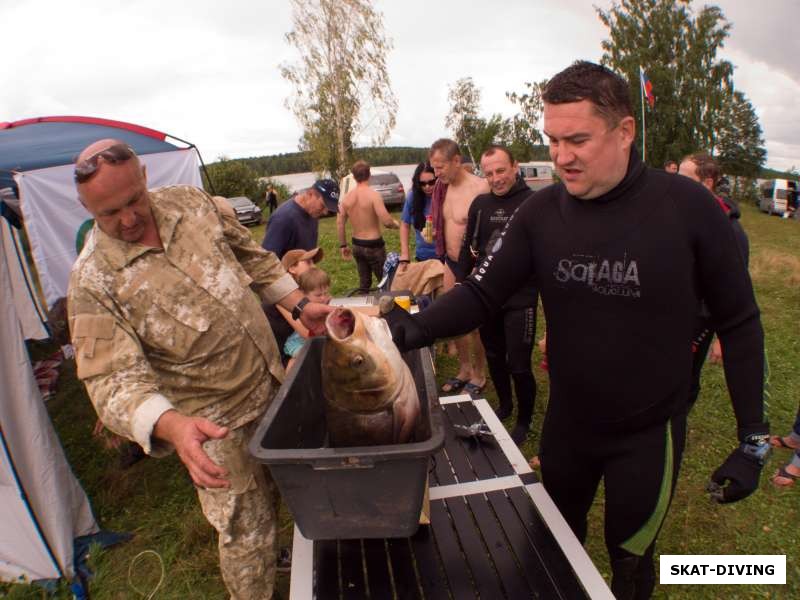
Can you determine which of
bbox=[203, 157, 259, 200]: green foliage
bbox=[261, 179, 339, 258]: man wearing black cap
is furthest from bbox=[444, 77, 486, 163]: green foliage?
bbox=[261, 179, 339, 258]: man wearing black cap

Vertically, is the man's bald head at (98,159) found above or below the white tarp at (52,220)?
above

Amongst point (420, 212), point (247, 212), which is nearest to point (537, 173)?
point (247, 212)

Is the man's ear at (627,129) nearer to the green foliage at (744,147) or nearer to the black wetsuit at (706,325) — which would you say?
the black wetsuit at (706,325)

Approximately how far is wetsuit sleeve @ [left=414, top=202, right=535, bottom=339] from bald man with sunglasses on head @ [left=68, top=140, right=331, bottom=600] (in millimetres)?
725

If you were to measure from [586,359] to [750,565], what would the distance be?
222 centimetres

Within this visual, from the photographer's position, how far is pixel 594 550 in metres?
2.88

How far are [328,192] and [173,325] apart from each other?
11.1 ft

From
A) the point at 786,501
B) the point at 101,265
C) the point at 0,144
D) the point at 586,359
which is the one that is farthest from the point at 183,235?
the point at 0,144

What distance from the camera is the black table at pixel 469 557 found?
1.61 m

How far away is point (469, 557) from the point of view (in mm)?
1754

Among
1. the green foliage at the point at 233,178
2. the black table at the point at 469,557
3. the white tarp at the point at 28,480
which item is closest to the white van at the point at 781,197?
the green foliage at the point at 233,178

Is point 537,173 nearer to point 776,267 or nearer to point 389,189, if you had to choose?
point 389,189

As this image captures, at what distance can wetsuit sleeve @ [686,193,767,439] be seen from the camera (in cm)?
150

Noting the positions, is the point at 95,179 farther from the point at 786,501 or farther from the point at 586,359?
the point at 786,501
